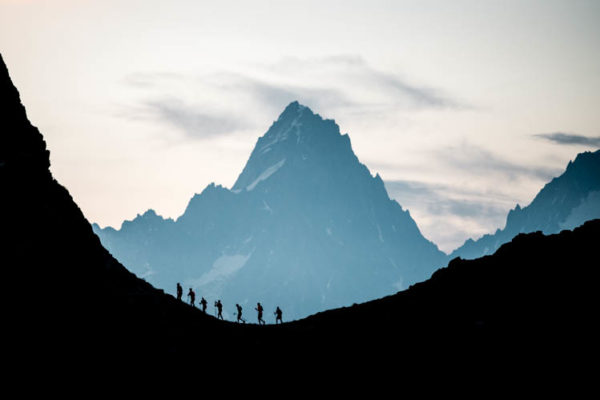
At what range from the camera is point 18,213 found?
48188mm

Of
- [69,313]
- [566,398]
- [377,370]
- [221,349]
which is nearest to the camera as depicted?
[566,398]

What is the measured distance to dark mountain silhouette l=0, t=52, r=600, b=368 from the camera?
4053 centimetres

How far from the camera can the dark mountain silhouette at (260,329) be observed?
133 feet

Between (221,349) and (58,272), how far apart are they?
12.7 metres

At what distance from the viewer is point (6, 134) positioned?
53.0m

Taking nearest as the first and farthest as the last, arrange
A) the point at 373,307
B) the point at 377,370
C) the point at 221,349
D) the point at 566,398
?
the point at 566,398 → the point at 377,370 → the point at 221,349 → the point at 373,307

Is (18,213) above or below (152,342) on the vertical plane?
above

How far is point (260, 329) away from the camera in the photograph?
197ft

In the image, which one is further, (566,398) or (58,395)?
(58,395)

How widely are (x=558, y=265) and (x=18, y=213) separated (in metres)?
37.2

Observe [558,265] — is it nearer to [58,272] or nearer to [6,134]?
[58,272]

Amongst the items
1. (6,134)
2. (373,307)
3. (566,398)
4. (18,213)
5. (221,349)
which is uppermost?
(6,134)

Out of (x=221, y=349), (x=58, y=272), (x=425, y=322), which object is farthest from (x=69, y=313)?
(x=425, y=322)

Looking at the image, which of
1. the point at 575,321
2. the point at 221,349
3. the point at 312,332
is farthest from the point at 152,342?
the point at 575,321
